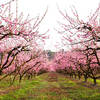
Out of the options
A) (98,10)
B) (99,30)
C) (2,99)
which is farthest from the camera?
(2,99)

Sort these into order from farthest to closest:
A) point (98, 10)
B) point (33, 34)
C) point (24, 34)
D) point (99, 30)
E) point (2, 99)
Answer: point (2, 99)
point (98, 10)
point (99, 30)
point (33, 34)
point (24, 34)

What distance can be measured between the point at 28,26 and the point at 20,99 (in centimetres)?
540

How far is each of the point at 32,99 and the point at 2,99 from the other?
204 cm

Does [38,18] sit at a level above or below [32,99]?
above

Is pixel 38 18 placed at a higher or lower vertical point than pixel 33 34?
higher

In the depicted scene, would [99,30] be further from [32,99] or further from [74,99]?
[32,99]

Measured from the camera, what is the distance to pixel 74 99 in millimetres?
9312

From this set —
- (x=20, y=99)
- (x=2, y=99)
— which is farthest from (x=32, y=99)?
(x=2, y=99)

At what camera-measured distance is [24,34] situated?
5266 millimetres

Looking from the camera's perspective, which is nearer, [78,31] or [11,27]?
[11,27]

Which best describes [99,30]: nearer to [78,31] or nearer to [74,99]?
[78,31]

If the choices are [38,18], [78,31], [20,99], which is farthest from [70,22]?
[20,99]

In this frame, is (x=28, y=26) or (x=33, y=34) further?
(x=28, y=26)

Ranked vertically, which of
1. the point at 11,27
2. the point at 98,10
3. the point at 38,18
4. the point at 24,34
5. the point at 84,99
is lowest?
the point at 84,99
